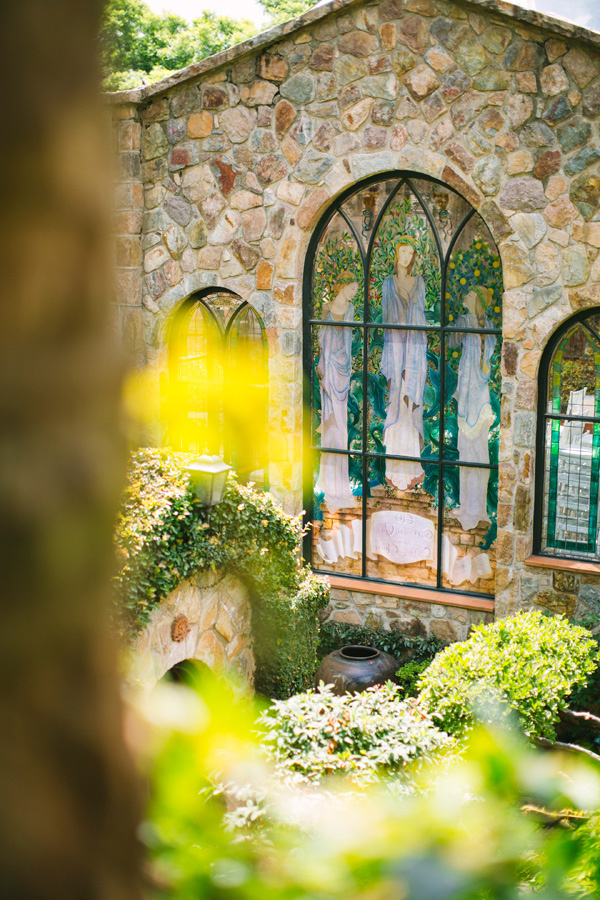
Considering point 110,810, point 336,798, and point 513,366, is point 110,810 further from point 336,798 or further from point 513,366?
point 513,366

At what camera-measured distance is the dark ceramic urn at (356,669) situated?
5852 mm

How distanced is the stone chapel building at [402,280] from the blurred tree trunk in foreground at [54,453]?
545 cm

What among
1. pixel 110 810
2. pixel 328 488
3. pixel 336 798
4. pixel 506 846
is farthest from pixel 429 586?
pixel 110 810

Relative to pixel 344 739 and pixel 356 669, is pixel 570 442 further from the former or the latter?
pixel 344 739

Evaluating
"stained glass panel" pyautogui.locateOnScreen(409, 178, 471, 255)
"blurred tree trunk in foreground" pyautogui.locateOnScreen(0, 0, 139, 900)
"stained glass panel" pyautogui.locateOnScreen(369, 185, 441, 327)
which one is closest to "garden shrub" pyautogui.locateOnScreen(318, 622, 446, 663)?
"stained glass panel" pyautogui.locateOnScreen(369, 185, 441, 327)

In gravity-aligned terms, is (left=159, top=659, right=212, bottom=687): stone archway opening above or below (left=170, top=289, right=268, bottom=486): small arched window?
below

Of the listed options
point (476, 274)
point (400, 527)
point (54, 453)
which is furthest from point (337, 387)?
point (54, 453)

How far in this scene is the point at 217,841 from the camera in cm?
73

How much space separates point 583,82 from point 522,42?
515 mm

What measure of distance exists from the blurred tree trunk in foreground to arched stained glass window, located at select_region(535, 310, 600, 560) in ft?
19.9

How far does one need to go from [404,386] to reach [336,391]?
1.91ft

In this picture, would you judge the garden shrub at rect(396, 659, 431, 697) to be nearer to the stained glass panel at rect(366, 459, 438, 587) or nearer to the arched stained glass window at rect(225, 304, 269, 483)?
the stained glass panel at rect(366, 459, 438, 587)

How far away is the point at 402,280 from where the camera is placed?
6.66 meters

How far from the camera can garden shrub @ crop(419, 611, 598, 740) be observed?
4.73 meters
